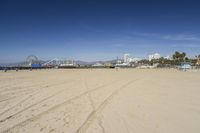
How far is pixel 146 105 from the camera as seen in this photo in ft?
24.9

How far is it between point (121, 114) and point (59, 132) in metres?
2.37

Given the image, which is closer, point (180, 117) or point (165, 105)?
point (180, 117)

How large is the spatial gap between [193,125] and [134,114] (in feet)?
5.87

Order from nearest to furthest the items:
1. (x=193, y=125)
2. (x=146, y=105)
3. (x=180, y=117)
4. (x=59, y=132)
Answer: (x=59, y=132)
(x=193, y=125)
(x=180, y=117)
(x=146, y=105)

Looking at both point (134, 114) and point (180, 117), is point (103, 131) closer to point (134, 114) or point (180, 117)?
point (134, 114)

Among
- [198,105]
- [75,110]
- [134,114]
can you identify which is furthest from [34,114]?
[198,105]

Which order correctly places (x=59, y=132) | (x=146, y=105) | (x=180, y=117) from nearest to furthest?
(x=59, y=132) < (x=180, y=117) < (x=146, y=105)

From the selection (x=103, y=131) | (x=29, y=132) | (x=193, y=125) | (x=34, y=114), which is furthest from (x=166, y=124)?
(x=34, y=114)

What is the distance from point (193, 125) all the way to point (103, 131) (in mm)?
2593

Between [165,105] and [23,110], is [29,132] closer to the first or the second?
[23,110]

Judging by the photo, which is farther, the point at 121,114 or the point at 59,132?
the point at 121,114

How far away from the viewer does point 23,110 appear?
667 cm

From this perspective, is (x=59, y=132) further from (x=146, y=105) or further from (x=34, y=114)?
(x=146, y=105)

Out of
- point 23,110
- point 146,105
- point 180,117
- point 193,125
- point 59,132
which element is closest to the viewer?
point 59,132
